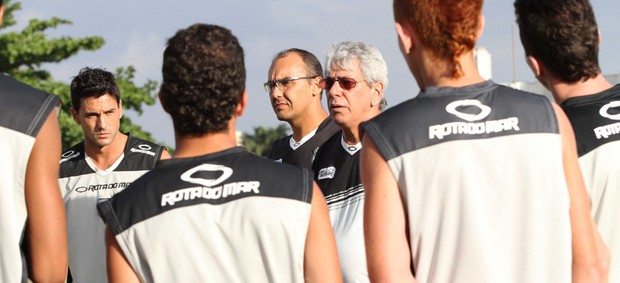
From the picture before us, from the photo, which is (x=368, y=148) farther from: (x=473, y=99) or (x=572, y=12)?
(x=572, y=12)

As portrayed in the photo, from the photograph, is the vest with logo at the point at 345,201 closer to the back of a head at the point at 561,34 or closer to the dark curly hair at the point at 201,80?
the back of a head at the point at 561,34

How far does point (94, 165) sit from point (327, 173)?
253 centimetres

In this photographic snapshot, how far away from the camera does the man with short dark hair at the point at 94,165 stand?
7785 mm

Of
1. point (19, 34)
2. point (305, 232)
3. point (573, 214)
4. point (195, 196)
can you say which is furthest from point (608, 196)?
point (19, 34)

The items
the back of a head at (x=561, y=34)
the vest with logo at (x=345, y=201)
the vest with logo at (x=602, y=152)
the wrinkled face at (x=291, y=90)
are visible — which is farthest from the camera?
the wrinkled face at (x=291, y=90)

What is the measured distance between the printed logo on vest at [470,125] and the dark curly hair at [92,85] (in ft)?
16.8

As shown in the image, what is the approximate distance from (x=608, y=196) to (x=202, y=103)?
68.0 inches

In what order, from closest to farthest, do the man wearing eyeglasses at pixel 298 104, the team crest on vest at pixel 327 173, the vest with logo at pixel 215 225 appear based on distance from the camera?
the vest with logo at pixel 215 225
the team crest on vest at pixel 327 173
the man wearing eyeglasses at pixel 298 104

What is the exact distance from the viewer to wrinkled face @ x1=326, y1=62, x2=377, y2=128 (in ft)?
20.8

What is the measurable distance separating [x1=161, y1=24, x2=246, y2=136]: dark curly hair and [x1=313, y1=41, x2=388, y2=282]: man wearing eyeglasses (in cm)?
249

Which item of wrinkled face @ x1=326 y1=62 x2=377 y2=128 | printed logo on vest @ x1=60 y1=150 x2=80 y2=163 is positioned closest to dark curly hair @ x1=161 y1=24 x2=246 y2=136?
wrinkled face @ x1=326 y1=62 x2=377 y2=128

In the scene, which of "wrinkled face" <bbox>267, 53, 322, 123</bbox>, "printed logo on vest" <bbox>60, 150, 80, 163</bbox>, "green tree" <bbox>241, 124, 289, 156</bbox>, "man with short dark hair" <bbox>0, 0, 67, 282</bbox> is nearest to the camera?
"man with short dark hair" <bbox>0, 0, 67, 282</bbox>

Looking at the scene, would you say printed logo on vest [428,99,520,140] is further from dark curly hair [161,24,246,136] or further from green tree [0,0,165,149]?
green tree [0,0,165,149]

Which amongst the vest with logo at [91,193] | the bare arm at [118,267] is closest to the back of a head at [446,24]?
the bare arm at [118,267]
